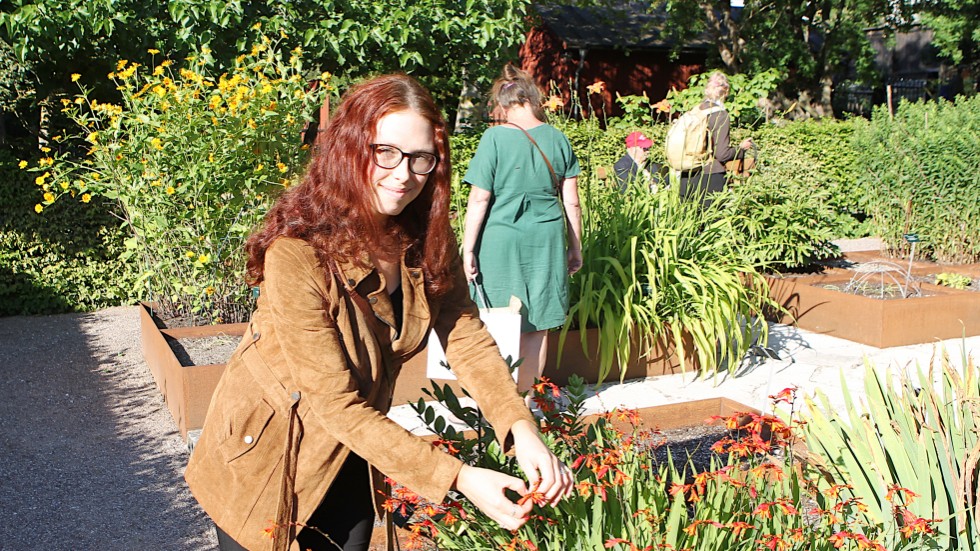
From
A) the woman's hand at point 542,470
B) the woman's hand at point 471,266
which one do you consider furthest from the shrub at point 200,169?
the woman's hand at point 542,470

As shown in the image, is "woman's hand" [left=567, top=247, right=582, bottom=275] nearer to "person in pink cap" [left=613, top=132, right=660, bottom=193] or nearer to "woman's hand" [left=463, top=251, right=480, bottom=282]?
"woman's hand" [left=463, top=251, right=480, bottom=282]

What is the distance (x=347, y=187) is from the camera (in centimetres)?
181

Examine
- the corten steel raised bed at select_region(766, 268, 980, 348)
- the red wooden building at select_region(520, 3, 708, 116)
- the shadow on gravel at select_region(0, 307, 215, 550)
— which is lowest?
the shadow on gravel at select_region(0, 307, 215, 550)

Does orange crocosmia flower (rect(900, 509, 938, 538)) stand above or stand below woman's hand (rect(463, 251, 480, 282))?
below

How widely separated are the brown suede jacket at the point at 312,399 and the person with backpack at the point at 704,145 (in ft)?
16.3

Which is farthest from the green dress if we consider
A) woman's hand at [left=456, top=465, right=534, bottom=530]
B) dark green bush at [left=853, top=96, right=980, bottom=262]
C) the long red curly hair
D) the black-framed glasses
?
dark green bush at [left=853, top=96, right=980, bottom=262]

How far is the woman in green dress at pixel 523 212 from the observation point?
4.70 m

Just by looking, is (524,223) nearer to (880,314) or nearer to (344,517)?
(344,517)

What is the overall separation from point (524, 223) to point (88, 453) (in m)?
2.50

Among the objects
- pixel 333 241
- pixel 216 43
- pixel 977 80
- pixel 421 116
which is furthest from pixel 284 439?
pixel 977 80

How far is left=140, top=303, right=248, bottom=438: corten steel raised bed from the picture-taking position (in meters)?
4.68

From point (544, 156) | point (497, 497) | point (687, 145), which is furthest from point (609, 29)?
point (497, 497)

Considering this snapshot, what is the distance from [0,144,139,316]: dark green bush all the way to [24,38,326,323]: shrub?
6.40 ft

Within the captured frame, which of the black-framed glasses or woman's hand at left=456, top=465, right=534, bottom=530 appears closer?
woman's hand at left=456, top=465, right=534, bottom=530
